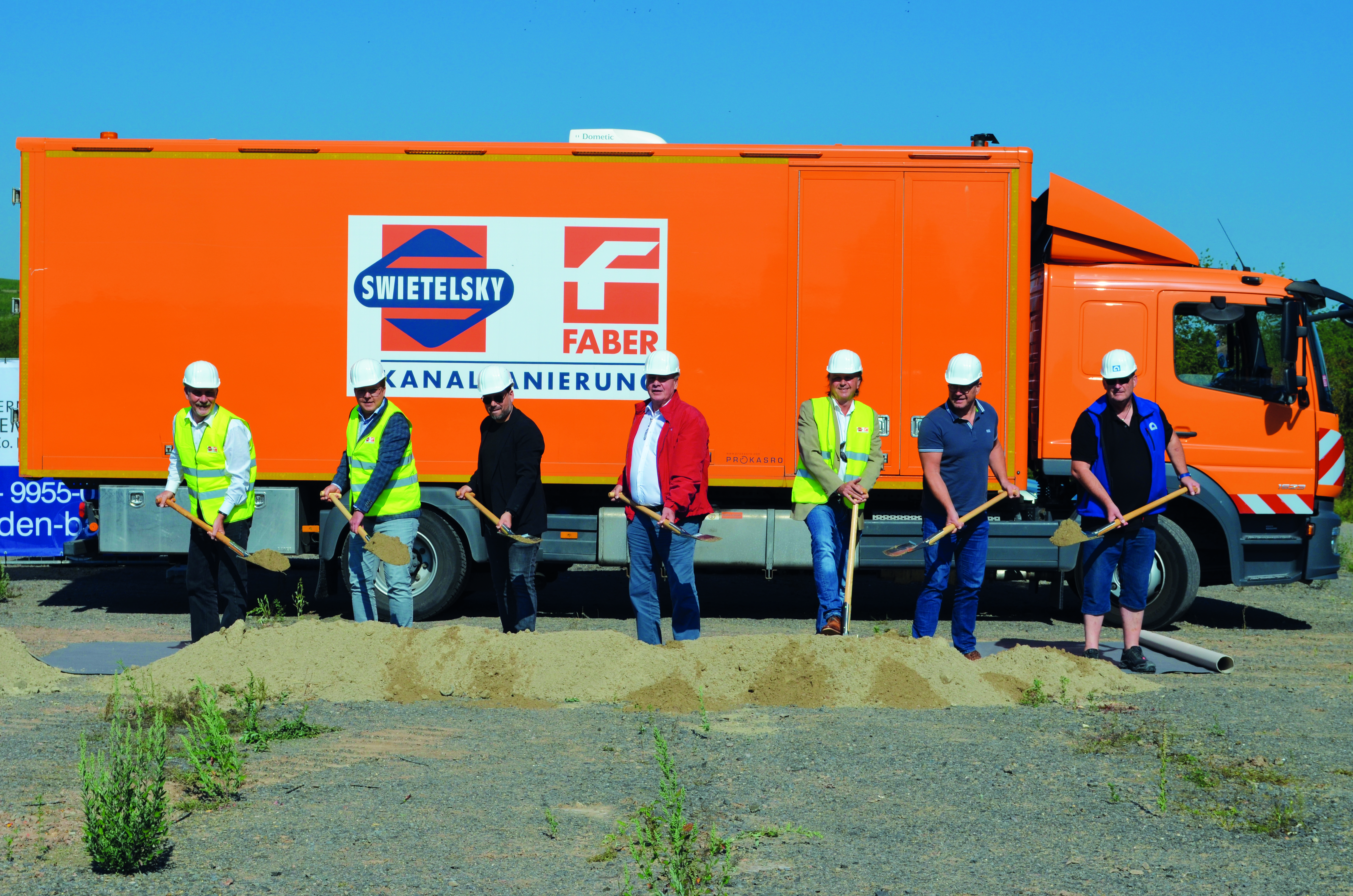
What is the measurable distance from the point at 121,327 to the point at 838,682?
6047mm

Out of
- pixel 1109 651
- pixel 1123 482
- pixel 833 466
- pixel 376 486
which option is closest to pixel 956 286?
pixel 833 466

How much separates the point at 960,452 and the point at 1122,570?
1.21 m

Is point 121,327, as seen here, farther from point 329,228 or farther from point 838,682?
point 838,682

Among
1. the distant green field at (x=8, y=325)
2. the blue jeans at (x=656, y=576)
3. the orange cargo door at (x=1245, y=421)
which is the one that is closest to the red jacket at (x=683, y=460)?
the blue jeans at (x=656, y=576)

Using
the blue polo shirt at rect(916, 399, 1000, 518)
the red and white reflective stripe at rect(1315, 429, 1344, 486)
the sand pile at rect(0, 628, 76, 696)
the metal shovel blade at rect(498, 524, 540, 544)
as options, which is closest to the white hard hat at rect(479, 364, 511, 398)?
the metal shovel blade at rect(498, 524, 540, 544)

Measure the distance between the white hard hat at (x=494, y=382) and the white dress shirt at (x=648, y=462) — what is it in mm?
847

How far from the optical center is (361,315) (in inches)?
364

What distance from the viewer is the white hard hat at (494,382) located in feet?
24.1

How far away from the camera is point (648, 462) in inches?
289

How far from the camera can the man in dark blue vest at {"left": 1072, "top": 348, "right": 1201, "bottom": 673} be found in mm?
7316

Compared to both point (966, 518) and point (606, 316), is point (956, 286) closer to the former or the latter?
point (966, 518)

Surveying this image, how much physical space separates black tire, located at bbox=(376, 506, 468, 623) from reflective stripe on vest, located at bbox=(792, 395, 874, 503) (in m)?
2.94

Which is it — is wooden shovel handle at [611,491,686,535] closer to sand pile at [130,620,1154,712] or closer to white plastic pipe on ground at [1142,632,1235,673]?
sand pile at [130,620,1154,712]

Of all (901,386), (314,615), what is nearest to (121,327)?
(314,615)
